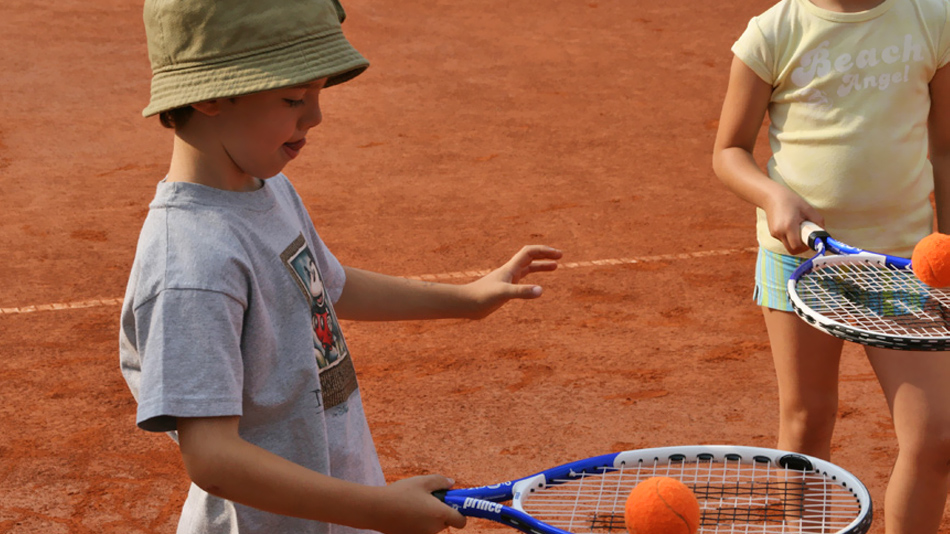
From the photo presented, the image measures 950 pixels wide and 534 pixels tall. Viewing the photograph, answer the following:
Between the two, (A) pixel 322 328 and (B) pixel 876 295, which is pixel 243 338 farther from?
(B) pixel 876 295

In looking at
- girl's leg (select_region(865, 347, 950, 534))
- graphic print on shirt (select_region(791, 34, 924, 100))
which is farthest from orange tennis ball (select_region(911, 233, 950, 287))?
graphic print on shirt (select_region(791, 34, 924, 100))

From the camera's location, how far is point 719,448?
→ 7.99ft

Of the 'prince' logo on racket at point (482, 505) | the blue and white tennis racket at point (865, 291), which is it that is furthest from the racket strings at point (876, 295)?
the 'prince' logo on racket at point (482, 505)

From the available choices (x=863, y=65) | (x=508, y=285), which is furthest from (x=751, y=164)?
(x=508, y=285)

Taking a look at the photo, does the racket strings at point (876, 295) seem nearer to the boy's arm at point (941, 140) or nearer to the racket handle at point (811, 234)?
the racket handle at point (811, 234)

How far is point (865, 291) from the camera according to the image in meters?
3.05

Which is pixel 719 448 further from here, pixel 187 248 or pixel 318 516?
pixel 187 248

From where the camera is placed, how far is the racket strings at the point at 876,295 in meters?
2.94

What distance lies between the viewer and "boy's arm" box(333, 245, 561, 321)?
2555mm

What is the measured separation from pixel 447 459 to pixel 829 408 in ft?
5.71

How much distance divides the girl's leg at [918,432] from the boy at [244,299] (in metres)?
1.44

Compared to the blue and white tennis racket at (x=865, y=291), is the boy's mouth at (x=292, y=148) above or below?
above

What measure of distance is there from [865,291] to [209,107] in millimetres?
1951

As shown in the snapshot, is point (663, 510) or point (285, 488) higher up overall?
point (285, 488)
